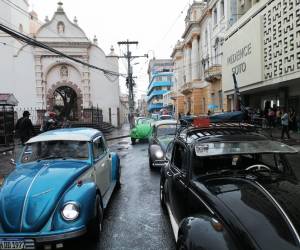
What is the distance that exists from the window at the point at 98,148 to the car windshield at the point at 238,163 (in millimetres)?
2625

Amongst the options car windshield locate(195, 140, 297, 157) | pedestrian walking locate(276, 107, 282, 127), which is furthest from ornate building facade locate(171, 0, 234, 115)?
car windshield locate(195, 140, 297, 157)

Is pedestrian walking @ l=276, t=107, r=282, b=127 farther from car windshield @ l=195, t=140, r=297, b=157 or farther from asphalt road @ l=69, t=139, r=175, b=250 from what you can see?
car windshield @ l=195, t=140, r=297, b=157

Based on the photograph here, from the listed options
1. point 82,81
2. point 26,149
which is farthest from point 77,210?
point 82,81

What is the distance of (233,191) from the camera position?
3443 mm

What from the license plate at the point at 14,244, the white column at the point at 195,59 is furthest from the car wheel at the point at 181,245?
the white column at the point at 195,59

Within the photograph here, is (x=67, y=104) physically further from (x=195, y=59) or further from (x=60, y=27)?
(x=195, y=59)

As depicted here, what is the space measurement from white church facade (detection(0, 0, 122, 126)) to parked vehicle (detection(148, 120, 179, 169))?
2425cm

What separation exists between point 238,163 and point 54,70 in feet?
118

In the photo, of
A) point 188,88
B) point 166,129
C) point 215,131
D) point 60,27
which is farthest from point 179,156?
point 188,88

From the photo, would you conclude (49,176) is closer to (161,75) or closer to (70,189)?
(70,189)

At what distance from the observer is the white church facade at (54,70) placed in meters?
36.9

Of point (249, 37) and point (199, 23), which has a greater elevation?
point (199, 23)

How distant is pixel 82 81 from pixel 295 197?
36563 millimetres

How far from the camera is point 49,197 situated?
4578 millimetres
